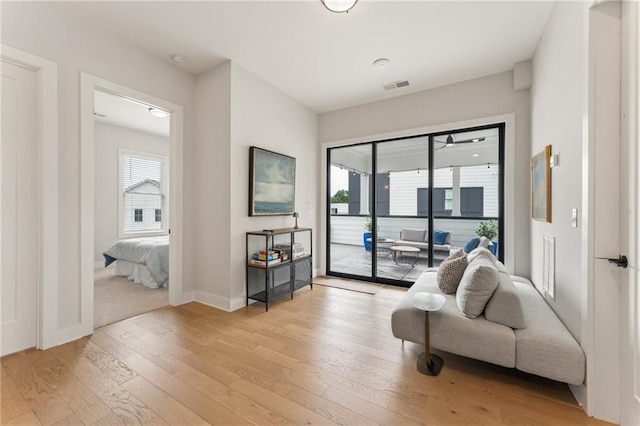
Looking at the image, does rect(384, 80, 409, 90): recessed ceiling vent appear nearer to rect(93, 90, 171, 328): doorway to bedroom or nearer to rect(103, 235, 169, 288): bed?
rect(93, 90, 171, 328): doorway to bedroom

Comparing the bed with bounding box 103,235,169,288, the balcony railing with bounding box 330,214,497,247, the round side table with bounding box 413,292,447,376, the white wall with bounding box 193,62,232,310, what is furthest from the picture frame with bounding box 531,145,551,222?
the bed with bounding box 103,235,169,288

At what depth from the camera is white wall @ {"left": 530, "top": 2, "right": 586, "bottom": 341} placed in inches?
68.8

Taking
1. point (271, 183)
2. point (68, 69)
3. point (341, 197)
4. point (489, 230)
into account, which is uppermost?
point (68, 69)

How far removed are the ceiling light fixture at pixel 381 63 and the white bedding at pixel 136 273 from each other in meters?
4.36

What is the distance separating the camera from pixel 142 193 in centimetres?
605

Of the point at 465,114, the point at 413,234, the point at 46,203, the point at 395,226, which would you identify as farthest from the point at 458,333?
the point at 46,203

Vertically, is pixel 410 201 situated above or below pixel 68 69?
below

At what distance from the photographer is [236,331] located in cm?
262

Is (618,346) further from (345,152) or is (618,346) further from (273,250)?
(345,152)

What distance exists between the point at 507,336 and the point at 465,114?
2.95 metres

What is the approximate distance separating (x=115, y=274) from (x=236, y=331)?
346 cm

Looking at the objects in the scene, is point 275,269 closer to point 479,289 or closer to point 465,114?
point 479,289

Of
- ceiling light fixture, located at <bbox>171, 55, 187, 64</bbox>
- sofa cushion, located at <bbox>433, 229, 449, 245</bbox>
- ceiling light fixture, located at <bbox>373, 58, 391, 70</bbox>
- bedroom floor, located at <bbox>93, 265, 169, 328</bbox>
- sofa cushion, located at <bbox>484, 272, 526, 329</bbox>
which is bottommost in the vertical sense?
bedroom floor, located at <bbox>93, 265, 169, 328</bbox>

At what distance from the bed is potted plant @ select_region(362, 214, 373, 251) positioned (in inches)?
129
